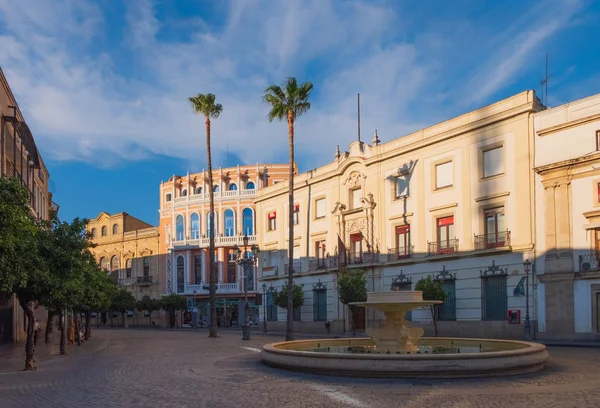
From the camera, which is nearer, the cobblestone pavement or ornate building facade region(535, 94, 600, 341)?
the cobblestone pavement

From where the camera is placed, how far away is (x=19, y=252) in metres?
17.5

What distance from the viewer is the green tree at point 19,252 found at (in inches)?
637

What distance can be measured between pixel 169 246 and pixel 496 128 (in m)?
47.0

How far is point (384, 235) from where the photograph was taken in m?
42.7

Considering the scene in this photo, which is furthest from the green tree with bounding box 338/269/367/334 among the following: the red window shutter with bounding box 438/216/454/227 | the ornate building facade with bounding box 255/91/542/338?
the red window shutter with bounding box 438/216/454/227

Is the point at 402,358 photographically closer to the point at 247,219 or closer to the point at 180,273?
the point at 247,219

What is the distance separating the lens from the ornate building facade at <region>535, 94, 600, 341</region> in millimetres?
30422

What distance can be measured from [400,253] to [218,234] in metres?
32.4

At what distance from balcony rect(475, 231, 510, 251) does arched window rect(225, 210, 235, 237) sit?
38196 millimetres

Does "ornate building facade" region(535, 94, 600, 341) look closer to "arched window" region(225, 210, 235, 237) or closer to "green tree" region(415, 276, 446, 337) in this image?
"green tree" region(415, 276, 446, 337)

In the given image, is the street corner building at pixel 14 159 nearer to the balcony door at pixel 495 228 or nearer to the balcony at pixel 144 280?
the balcony door at pixel 495 228

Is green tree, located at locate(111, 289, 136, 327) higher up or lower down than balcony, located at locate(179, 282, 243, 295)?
lower down

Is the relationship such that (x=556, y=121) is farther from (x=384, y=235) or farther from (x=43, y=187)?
(x=43, y=187)

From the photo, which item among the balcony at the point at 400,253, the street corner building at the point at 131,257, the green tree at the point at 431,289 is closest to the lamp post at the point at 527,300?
the green tree at the point at 431,289
